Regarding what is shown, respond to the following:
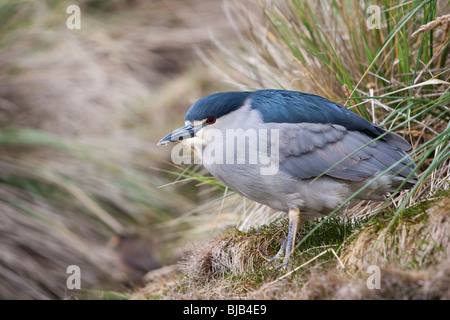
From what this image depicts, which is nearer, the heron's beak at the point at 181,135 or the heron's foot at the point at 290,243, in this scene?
the heron's foot at the point at 290,243

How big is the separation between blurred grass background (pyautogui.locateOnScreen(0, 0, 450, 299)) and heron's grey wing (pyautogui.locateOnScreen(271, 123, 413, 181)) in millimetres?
370

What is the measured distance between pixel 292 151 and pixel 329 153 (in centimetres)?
22

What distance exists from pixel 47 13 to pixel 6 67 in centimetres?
87

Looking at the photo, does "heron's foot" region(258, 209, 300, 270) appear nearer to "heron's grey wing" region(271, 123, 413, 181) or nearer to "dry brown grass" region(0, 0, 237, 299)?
"heron's grey wing" region(271, 123, 413, 181)

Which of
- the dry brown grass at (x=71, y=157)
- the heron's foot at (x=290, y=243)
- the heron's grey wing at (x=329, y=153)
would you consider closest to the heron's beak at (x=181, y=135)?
the heron's grey wing at (x=329, y=153)

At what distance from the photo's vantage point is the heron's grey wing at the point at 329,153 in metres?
3.16

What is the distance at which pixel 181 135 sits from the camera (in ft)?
10.8

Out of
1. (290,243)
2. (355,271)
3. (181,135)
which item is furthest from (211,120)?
(355,271)

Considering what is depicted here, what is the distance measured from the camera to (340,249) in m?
3.10

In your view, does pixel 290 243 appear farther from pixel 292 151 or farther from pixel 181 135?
pixel 181 135

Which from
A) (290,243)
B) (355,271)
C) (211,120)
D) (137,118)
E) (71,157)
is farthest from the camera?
(137,118)

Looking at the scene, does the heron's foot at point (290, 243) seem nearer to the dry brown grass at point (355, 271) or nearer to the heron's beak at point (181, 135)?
the dry brown grass at point (355, 271)
